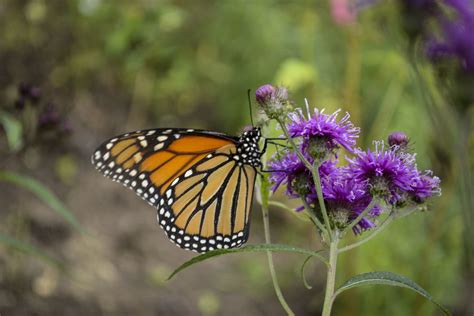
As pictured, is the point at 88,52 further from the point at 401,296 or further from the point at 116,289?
the point at 401,296

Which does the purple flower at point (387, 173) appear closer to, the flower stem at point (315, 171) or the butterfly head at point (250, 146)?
the flower stem at point (315, 171)

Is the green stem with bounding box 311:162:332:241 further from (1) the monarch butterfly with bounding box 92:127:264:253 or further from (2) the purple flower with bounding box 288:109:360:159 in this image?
(1) the monarch butterfly with bounding box 92:127:264:253

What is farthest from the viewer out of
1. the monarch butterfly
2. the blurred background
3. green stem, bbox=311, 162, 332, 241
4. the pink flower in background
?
the pink flower in background

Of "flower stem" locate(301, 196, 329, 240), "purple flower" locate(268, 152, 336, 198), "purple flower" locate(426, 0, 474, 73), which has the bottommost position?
"flower stem" locate(301, 196, 329, 240)

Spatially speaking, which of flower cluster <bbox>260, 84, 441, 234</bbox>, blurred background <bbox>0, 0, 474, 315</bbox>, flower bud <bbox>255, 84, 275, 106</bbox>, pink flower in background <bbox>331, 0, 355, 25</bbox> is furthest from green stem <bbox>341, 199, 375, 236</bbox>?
pink flower in background <bbox>331, 0, 355, 25</bbox>

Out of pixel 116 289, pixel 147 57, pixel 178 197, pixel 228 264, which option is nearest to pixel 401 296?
pixel 228 264

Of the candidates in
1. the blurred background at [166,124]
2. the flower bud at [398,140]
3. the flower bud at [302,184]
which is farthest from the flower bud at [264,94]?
the blurred background at [166,124]
